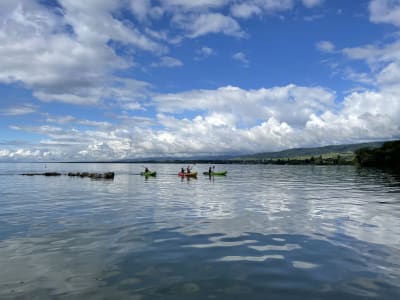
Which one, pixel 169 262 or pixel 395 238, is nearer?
pixel 169 262

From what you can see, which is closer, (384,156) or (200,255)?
(200,255)

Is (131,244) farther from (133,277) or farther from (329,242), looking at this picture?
(329,242)

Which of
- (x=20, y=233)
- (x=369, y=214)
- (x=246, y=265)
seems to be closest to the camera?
(x=246, y=265)

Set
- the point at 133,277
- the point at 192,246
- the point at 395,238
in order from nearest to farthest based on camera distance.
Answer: the point at 133,277
the point at 192,246
the point at 395,238

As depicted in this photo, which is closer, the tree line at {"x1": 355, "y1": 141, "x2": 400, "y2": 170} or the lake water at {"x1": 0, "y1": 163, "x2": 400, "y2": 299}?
the lake water at {"x1": 0, "y1": 163, "x2": 400, "y2": 299}

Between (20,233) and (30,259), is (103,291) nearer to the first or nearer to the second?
(30,259)

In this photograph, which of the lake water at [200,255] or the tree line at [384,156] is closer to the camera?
the lake water at [200,255]

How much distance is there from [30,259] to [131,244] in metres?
5.08

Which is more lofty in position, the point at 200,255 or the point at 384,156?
the point at 384,156

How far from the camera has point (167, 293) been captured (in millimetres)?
11797

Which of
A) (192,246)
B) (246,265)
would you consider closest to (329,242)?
(246,265)

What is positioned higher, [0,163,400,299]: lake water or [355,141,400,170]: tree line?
[355,141,400,170]: tree line

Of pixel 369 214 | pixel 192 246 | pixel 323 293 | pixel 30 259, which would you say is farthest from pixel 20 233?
pixel 369 214

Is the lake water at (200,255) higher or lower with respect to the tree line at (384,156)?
lower
